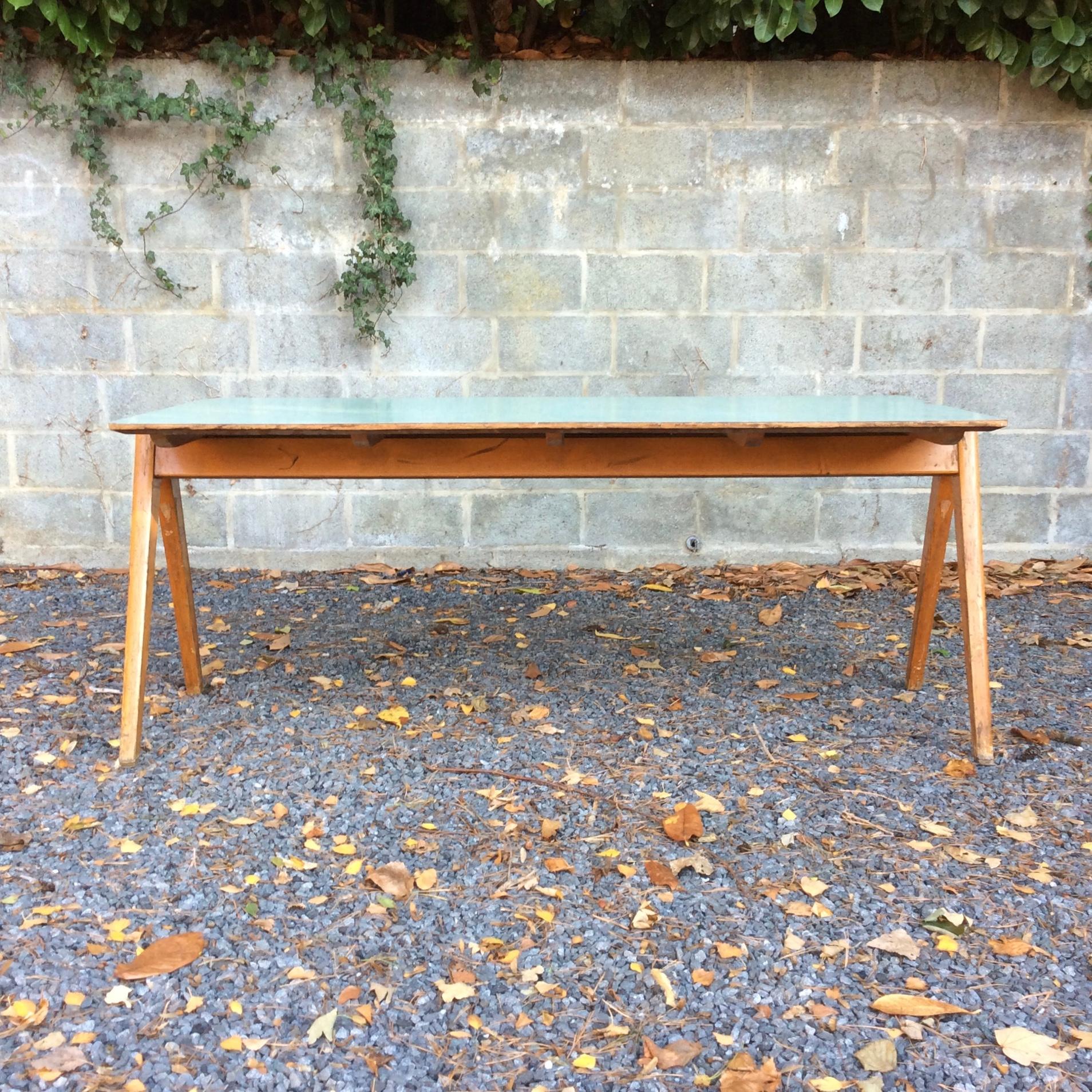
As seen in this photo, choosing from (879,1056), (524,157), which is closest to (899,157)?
(524,157)

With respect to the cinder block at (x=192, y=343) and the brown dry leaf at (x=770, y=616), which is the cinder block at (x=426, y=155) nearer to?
the cinder block at (x=192, y=343)

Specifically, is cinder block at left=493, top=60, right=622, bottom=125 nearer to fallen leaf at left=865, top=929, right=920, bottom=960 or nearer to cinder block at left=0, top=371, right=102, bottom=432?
cinder block at left=0, top=371, right=102, bottom=432

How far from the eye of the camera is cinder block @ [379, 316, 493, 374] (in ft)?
12.3

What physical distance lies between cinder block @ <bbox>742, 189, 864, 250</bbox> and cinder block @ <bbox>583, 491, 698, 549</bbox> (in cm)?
100

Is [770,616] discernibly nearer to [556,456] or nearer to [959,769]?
[959,769]

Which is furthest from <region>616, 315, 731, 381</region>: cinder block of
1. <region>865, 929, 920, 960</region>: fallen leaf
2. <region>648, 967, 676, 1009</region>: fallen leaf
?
<region>648, 967, 676, 1009</region>: fallen leaf

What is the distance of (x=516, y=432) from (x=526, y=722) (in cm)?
80

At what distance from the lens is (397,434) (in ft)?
7.22

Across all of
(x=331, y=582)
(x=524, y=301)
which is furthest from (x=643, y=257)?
(x=331, y=582)

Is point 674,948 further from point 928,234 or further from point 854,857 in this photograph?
point 928,234

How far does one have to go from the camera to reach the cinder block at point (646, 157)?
3.62 meters

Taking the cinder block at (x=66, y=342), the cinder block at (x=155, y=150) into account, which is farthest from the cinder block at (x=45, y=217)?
the cinder block at (x=66, y=342)

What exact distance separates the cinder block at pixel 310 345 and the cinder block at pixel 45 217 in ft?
2.33

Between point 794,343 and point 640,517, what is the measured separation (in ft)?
2.91
